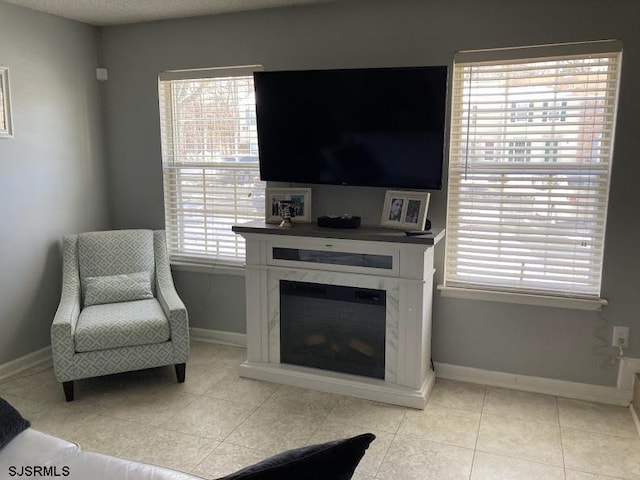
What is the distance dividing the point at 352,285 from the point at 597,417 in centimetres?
149

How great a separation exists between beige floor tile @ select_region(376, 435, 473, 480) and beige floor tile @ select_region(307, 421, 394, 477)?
31mm

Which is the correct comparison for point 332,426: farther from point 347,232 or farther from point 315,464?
point 315,464

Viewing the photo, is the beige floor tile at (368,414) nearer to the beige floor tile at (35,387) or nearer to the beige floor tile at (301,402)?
the beige floor tile at (301,402)

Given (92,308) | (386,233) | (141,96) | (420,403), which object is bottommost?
(420,403)

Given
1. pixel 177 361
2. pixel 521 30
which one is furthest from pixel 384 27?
pixel 177 361

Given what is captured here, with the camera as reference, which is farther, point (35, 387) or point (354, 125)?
point (35, 387)

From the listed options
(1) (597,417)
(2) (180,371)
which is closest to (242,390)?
(2) (180,371)

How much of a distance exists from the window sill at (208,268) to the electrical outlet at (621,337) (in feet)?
7.79

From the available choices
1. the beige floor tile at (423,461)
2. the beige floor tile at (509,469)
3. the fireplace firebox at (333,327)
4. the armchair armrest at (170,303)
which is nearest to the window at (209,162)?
the armchair armrest at (170,303)

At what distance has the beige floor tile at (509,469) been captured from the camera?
2.40 m

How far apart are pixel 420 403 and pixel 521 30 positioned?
212 cm

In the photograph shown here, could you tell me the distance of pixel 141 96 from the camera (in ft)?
12.9

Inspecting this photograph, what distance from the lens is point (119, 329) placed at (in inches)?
123

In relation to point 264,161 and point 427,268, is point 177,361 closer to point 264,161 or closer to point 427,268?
point 264,161
